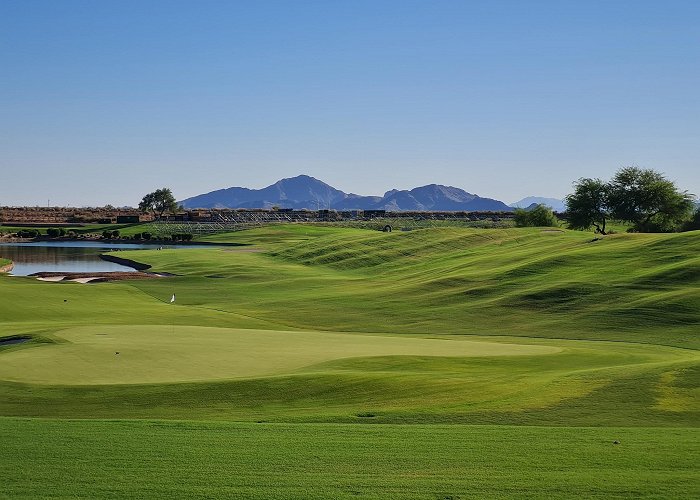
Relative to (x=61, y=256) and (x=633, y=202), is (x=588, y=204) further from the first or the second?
(x=61, y=256)

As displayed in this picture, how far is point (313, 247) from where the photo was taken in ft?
333

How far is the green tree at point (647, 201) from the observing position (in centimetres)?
10219

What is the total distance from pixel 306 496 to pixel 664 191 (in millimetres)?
99672

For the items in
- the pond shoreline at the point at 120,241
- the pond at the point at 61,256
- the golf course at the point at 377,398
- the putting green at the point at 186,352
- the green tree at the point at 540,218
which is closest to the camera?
the golf course at the point at 377,398

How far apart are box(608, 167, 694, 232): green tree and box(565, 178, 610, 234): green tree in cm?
117

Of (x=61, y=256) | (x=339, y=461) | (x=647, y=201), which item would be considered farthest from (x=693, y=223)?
(x=339, y=461)

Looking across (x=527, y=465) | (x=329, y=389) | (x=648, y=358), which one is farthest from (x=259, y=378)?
(x=648, y=358)

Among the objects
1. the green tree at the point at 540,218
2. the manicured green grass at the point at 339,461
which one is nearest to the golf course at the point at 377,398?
the manicured green grass at the point at 339,461

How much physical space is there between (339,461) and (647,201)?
321 ft

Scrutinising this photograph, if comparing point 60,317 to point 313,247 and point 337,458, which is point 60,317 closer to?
point 337,458

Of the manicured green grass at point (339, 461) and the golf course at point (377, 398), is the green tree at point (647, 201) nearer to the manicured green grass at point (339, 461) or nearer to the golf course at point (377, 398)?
the golf course at point (377, 398)

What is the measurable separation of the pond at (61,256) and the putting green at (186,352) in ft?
188

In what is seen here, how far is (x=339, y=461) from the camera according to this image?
13555 millimetres

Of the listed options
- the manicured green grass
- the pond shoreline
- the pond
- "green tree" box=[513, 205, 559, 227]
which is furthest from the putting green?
the pond shoreline
